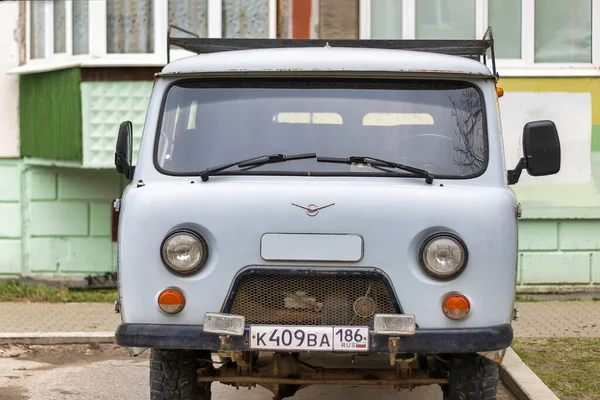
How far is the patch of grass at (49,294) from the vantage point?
12.5 metres

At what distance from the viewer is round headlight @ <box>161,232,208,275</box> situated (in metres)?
5.61

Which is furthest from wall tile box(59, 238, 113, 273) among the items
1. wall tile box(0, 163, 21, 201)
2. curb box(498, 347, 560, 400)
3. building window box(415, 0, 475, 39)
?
curb box(498, 347, 560, 400)

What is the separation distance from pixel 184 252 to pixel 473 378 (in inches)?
61.6

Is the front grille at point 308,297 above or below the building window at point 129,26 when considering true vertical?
below

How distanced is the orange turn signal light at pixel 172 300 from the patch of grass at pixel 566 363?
2.90 metres

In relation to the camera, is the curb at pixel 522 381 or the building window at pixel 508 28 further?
the building window at pixel 508 28

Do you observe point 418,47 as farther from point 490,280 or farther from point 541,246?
point 541,246

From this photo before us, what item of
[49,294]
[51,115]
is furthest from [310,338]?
[51,115]

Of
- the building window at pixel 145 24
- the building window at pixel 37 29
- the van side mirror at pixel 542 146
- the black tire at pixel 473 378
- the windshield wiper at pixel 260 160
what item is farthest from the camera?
the building window at pixel 37 29

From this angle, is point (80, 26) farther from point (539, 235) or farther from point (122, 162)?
point (122, 162)

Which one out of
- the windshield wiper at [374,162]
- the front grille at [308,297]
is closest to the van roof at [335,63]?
the windshield wiper at [374,162]

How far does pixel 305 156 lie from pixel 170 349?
3.91ft

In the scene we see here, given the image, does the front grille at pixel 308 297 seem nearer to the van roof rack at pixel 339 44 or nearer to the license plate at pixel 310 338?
the license plate at pixel 310 338

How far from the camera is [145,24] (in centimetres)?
1323
